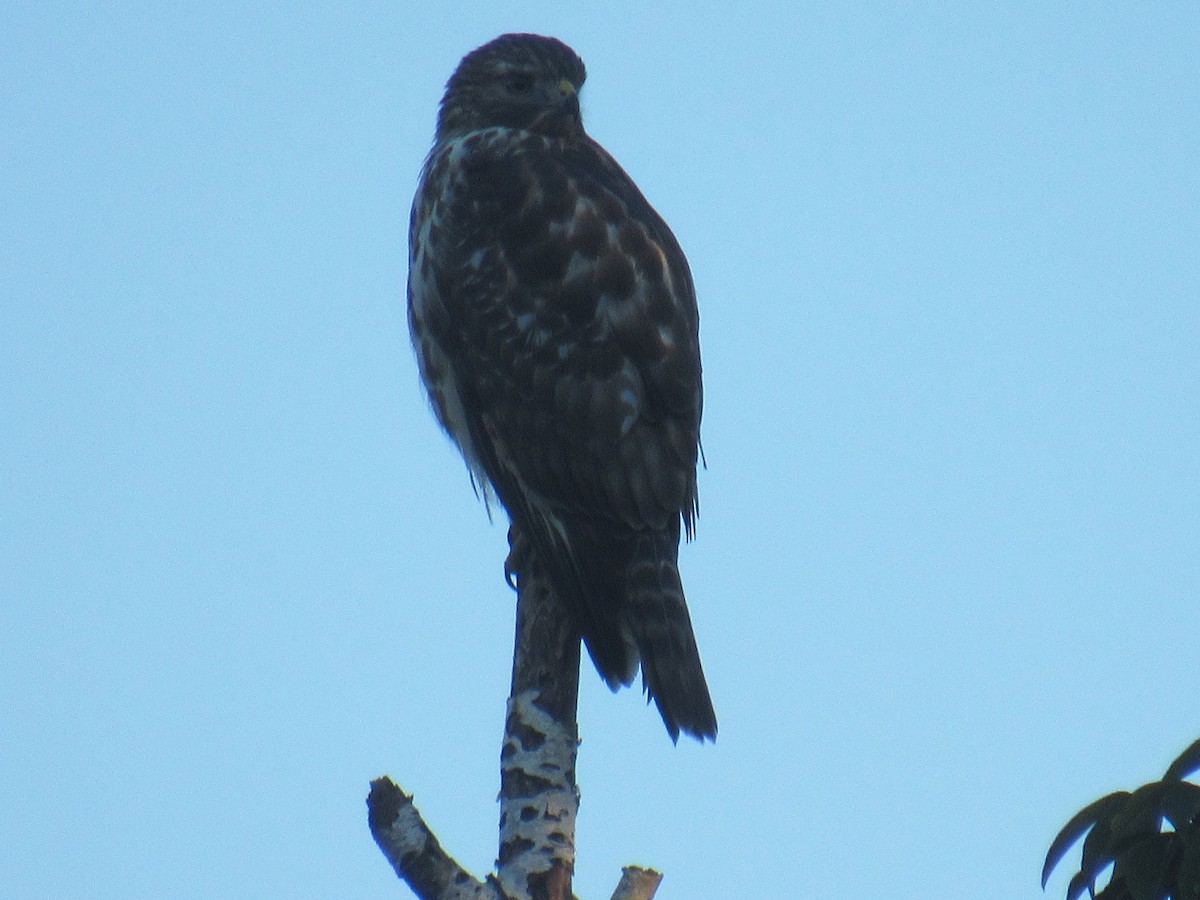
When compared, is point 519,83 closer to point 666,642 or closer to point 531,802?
point 666,642

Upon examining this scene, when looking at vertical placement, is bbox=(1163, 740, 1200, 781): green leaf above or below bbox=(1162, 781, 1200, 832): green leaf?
above

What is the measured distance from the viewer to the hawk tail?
14.4 feet

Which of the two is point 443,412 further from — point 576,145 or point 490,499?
point 576,145

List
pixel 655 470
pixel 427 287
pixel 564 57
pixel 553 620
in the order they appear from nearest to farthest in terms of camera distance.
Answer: pixel 553 620, pixel 655 470, pixel 427 287, pixel 564 57

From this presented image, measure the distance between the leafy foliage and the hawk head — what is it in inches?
144

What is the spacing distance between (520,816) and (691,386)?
5.25 ft

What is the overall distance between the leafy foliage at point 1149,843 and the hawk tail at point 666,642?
1.32 metres

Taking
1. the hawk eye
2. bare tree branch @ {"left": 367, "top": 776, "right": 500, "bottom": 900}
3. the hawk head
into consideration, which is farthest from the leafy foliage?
the hawk eye

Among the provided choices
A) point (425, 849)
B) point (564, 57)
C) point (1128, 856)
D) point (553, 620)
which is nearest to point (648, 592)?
point (553, 620)

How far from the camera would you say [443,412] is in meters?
5.52

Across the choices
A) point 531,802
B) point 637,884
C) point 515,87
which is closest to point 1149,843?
point 637,884

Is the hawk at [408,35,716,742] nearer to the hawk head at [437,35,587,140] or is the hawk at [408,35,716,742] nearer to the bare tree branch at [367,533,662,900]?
the bare tree branch at [367,533,662,900]

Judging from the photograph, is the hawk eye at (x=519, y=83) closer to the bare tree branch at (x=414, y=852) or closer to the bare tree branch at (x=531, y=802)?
the bare tree branch at (x=531, y=802)

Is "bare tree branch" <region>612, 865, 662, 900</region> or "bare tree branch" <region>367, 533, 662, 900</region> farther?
"bare tree branch" <region>612, 865, 662, 900</region>
